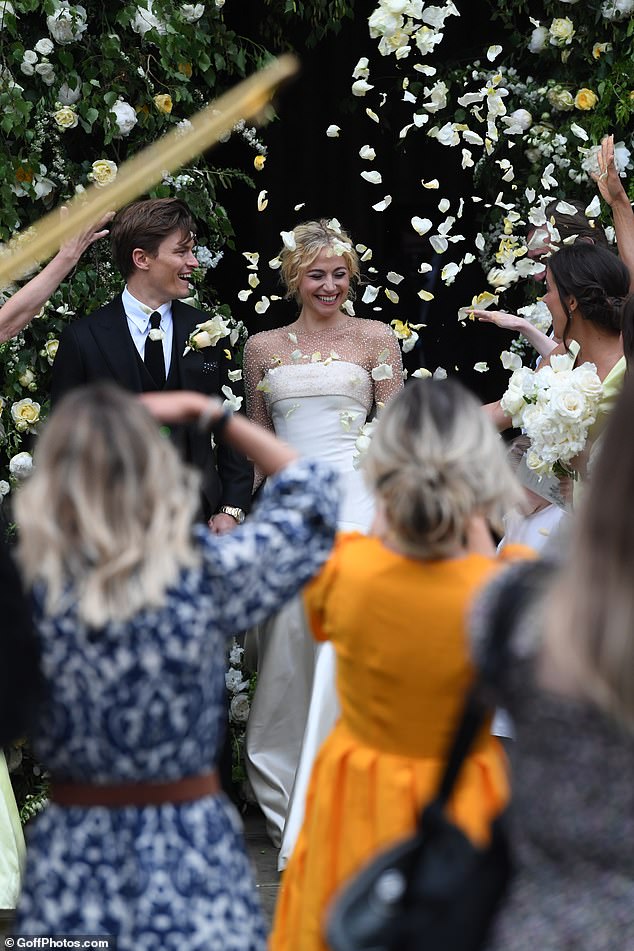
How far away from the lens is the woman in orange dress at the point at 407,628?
2750 millimetres

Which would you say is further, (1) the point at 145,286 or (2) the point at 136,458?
(1) the point at 145,286

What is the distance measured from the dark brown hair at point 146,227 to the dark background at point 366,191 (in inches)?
57.1

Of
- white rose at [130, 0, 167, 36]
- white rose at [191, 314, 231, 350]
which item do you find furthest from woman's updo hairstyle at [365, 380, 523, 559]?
white rose at [130, 0, 167, 36]

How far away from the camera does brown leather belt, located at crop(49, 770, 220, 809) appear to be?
2.43 metres

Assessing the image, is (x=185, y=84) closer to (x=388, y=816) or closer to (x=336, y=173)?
(x=336, y=173)

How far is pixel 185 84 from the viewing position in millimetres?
5680

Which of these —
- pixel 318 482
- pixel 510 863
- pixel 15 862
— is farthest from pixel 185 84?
pixel 510 863

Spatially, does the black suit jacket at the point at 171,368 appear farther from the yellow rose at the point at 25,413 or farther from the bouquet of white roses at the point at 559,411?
the bouquet of white roses at the point at 559,411

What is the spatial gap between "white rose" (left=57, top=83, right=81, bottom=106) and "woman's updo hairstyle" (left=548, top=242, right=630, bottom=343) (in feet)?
6.46

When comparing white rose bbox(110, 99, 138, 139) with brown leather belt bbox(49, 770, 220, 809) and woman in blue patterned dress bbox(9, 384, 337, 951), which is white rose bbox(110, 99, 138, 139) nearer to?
woman in blue patterned dress bbox(9, 384, 337, 951)

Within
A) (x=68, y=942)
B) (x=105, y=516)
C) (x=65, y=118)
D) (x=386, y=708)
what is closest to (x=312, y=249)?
(x=65, y=118)

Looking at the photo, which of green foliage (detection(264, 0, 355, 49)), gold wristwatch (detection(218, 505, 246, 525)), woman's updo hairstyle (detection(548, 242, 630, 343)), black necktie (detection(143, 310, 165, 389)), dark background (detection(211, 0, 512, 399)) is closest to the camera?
woman's updo hairstyle (detection(548, 242, 630, 343))

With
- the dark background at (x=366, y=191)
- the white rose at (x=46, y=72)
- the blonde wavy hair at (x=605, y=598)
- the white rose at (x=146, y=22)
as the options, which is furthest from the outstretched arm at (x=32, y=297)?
the blonde wavy hair at (x=605, y=598)

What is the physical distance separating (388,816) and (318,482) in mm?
700
